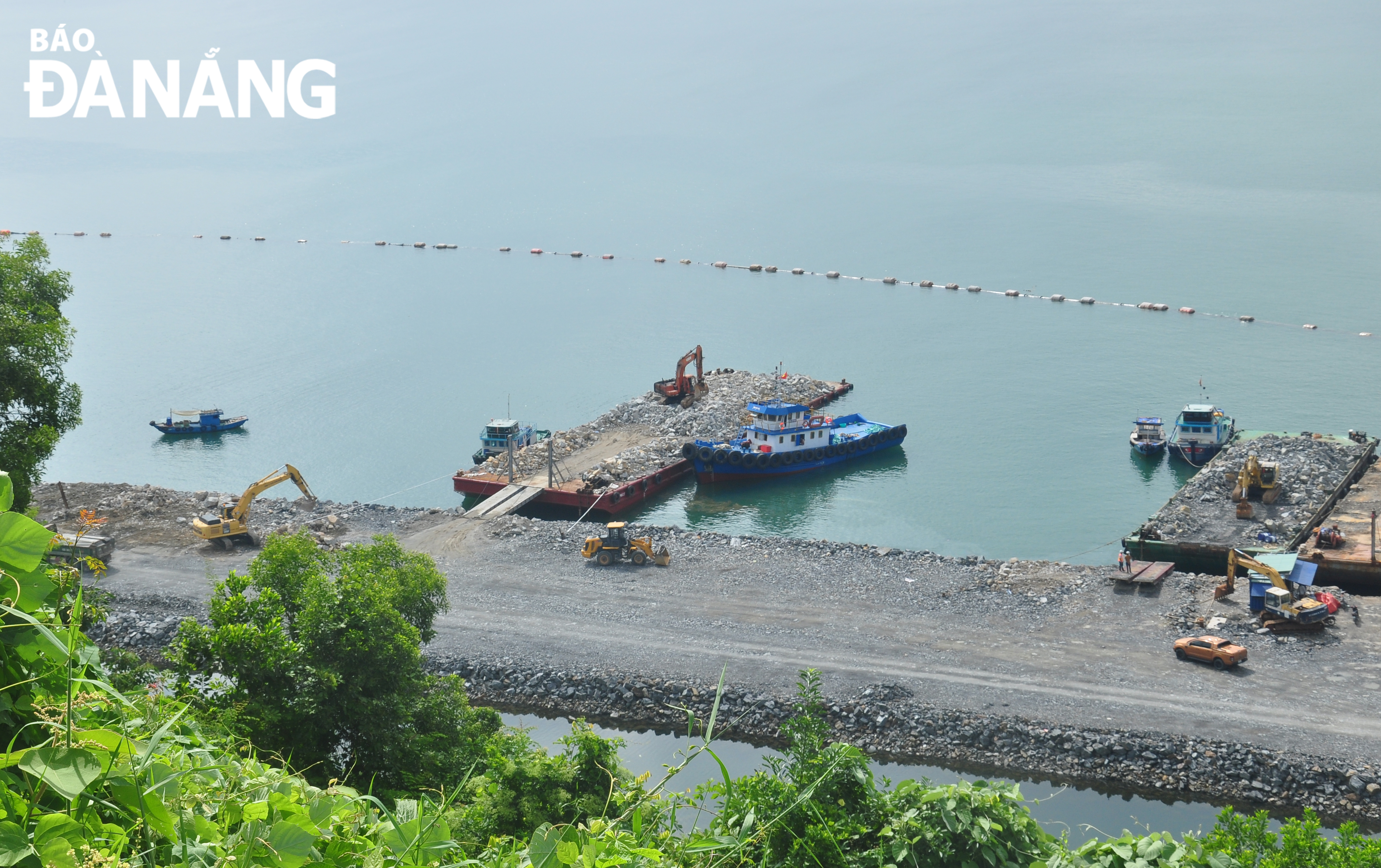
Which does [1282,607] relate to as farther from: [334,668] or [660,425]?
[660,425]

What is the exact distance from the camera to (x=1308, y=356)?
2544 inches

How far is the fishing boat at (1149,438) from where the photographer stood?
48.5m

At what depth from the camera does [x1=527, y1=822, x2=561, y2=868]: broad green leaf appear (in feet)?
13.5

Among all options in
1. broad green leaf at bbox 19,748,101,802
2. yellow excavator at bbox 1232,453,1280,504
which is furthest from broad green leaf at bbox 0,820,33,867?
yellow excavator at bbox 1232,453,1280,504

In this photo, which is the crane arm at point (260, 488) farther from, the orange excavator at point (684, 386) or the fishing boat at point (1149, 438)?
the fishing boat at point (1149, 438)

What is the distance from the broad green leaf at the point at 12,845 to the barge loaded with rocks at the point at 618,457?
3607cm

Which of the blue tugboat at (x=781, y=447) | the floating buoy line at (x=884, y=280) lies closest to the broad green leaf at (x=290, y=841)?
the blue tugboat at (x=781, y=447)

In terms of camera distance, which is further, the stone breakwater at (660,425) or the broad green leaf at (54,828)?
the stone breakwater at (660,425)

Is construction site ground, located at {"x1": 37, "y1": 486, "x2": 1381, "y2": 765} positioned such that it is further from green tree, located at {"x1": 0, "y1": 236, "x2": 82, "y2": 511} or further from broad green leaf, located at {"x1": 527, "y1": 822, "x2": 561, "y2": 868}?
broad green leaf, located at {"x1": 527, "y1": 822, "x2": 561, "y2": 868}

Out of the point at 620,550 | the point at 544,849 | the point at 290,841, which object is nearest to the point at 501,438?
the point at 620,550

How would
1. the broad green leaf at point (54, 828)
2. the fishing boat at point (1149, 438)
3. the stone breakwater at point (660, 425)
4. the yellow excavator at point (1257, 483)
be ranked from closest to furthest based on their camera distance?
the broad green leaf at point (54, 828) → the yellow excavator at point (1257, 483) → the stone breakwater at point (660, 425) → the fishing boat at point (1149, 438)

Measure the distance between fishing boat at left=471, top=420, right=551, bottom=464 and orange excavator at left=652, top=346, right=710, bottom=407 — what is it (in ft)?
28.3

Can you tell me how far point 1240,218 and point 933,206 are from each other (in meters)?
29.8

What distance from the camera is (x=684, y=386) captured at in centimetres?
5600
